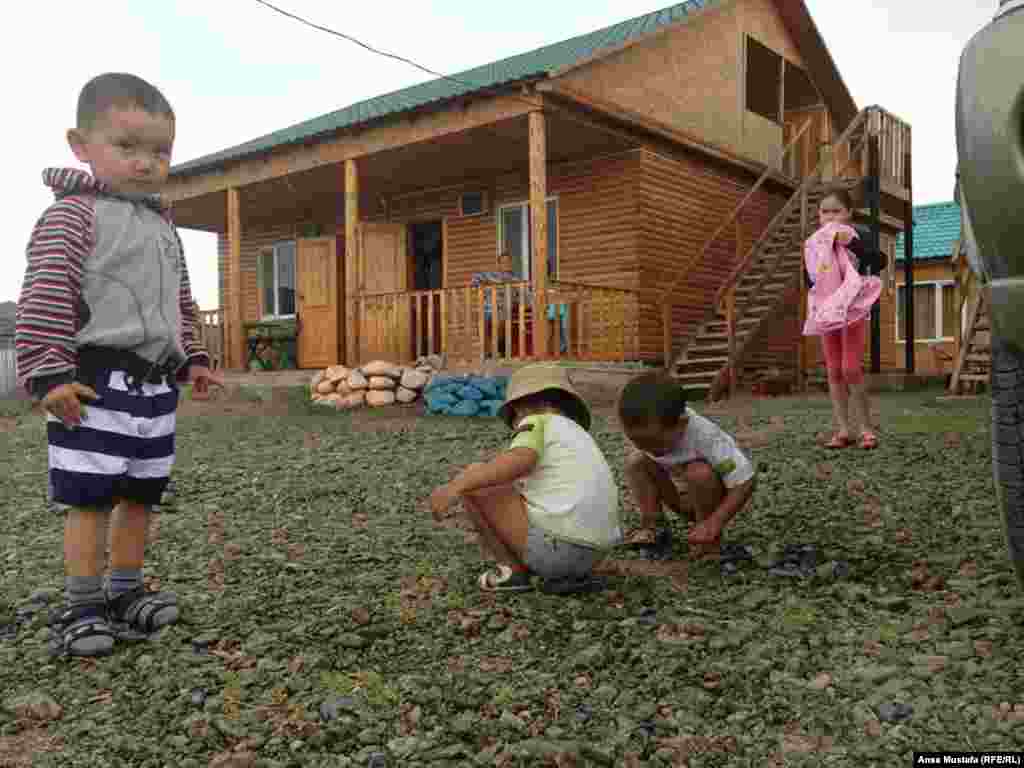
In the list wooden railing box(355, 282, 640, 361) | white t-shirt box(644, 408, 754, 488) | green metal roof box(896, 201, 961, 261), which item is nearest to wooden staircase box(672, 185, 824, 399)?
wooden railing box(355, 282, 640, 361)

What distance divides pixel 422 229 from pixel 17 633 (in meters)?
12.5

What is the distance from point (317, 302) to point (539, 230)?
6186 millimetres

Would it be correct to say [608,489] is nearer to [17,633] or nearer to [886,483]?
[17,633]

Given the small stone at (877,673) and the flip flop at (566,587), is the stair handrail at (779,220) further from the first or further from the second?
the small stone at (877,673)

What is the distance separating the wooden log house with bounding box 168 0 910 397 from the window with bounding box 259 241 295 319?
5 cm

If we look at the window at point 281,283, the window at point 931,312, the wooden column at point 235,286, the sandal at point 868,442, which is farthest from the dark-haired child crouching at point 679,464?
the window at point 931,312

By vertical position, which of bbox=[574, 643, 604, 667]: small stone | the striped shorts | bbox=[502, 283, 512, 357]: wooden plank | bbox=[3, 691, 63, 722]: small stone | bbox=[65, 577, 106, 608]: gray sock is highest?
bbox=[502, 283, 512, 357]: wooden plank

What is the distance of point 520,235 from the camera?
13.0m

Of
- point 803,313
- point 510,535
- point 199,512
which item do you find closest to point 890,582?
point 510,535

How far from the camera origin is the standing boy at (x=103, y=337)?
86.2 inches

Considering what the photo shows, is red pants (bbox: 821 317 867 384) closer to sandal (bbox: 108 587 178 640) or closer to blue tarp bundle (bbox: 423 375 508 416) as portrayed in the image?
sandal (bbox: 108 587 178 640)

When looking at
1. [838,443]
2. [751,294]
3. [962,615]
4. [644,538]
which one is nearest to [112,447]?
[644,538]

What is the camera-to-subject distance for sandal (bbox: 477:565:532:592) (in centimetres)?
274

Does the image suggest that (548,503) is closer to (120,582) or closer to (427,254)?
(120,582)
